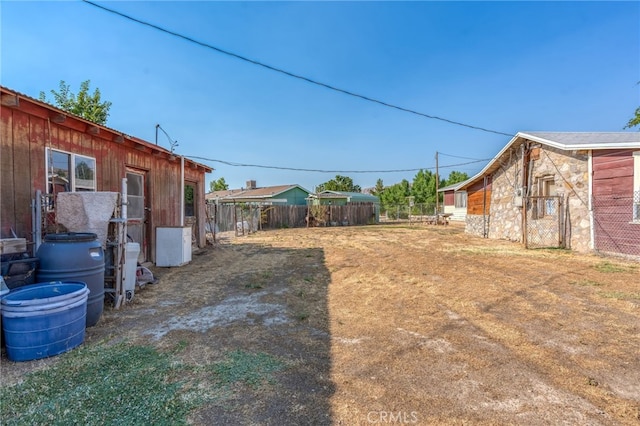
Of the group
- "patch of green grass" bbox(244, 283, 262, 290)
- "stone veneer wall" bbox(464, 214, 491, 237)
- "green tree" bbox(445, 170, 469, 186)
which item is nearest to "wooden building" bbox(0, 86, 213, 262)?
"patch of green grass" bbox(244, 283, 262, 290)

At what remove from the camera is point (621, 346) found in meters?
3.04

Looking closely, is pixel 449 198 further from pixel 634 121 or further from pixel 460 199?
pixel 634 121

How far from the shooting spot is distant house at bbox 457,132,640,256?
791cm

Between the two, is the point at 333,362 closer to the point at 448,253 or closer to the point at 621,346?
the point at 621,346

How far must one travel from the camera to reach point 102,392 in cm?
226

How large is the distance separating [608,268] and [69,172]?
10.5 m

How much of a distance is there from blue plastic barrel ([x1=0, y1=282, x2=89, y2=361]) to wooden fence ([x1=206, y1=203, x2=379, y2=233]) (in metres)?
12.8

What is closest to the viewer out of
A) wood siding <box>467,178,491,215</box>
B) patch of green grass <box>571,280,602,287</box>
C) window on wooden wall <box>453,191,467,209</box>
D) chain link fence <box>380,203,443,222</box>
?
patch of green grass <box>571,280,602,287</box>

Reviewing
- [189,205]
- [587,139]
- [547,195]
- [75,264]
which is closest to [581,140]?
[587,139]

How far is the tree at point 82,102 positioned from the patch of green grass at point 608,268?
764 inches

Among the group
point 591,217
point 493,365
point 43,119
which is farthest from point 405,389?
point 591,217

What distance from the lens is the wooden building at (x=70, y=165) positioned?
4.06 meters

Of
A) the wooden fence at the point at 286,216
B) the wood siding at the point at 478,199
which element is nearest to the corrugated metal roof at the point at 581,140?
the wood siding at the point at 478,199

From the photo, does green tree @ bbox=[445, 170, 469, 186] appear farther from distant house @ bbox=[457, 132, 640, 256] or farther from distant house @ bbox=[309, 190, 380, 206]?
distant house @ bbox=[457, 132, 640, 256]
